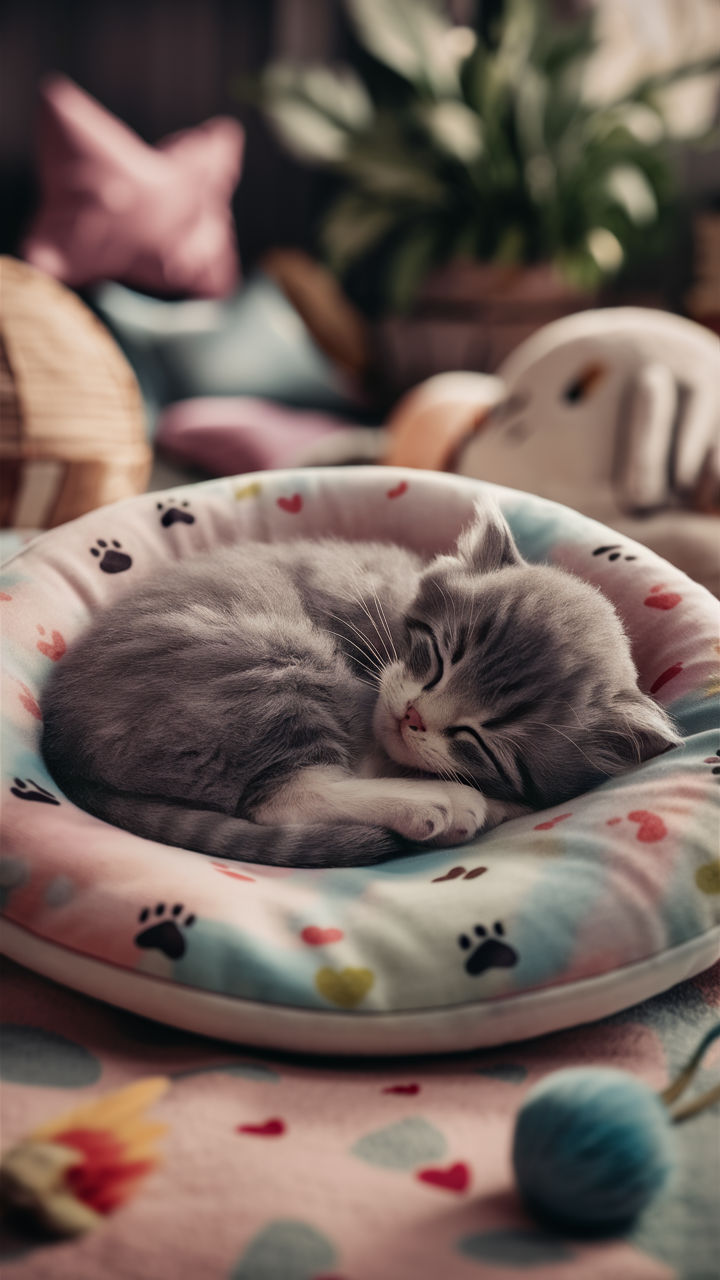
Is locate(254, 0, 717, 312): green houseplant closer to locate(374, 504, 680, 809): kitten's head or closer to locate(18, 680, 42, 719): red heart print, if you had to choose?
locate(374, 504, 680, 809): kitten's head

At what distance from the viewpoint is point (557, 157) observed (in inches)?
133

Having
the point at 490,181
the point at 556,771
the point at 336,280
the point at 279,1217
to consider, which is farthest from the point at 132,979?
the point at 336,280

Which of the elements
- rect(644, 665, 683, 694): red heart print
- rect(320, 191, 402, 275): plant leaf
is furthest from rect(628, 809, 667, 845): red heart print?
rect(320, 191, 402, 275): plant leaf

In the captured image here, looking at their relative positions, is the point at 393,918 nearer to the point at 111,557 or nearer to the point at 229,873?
the point at 229,873

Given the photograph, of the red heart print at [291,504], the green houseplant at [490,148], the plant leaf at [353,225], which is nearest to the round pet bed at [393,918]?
the red heart print at [291,504]

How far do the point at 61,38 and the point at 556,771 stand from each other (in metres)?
3.54

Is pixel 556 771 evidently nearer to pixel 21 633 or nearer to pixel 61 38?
pixel 21 633

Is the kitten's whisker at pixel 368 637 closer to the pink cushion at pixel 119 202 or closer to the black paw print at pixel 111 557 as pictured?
the black paw print at pixel 111 557

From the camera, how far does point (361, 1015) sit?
0.86 meters

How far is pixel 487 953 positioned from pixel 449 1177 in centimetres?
20

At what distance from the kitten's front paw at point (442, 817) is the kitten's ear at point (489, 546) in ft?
0.97

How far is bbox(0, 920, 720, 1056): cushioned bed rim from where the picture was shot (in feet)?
2.83

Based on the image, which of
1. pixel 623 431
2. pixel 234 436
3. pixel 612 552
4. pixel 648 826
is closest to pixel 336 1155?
pixel 648 826

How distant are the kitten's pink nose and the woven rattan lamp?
3.11 feet
